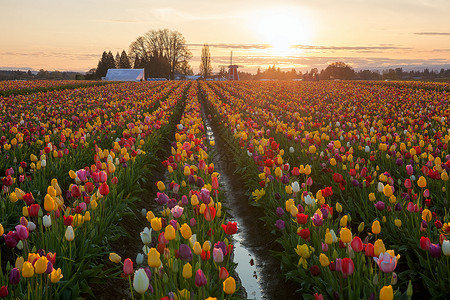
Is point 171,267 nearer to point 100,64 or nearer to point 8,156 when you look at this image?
point 8,156

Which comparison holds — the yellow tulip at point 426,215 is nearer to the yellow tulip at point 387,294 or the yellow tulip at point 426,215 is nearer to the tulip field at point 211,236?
the tulip field at point 211,236

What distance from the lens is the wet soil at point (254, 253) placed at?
452 cm

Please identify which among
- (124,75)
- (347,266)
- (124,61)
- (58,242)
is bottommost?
(58,242)

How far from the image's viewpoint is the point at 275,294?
14.7ft

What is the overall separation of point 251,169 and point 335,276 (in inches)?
184

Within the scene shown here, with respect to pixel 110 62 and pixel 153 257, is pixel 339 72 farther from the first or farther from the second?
pixel 153 257

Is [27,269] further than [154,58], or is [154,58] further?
[154,58]

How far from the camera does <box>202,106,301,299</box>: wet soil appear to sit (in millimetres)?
4523

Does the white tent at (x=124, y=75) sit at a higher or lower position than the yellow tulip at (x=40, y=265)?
higher

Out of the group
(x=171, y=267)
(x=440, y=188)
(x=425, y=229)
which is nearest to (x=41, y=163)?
(x=171, y=267)

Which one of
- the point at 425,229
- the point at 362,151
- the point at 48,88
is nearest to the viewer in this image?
the point at 425,229

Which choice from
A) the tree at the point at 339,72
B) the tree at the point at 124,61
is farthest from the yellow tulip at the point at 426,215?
the tree at the point at 124,61

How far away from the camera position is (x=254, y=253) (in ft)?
18.1

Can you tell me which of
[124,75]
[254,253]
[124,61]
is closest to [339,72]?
[124,75]
